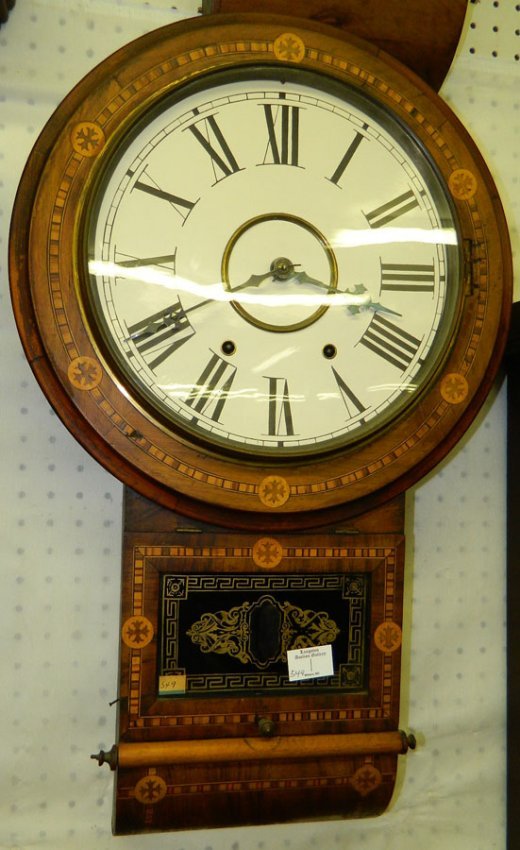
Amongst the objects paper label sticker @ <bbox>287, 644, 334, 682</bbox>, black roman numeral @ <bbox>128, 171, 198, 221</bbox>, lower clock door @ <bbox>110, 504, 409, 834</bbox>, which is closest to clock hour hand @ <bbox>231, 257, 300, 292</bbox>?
black roman numeral @ <bbox>128, 171, 198, 221</bbox>

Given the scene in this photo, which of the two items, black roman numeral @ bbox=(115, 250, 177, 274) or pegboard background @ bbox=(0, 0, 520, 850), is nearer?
black roman numeral @ bbox=(115, 250, 177, 274)

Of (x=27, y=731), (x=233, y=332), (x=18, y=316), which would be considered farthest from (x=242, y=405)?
(x=27, y=731)

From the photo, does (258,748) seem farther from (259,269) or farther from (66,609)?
(259,269)

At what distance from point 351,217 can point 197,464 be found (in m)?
0.38

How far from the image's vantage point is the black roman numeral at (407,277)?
101 centimetres

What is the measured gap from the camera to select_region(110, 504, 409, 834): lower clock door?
95 centimetres

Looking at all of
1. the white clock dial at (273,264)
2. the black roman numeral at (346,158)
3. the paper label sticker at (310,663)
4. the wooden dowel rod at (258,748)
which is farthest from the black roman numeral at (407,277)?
the wooden dowel rod at (258,748)

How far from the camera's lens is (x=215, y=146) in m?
0.96

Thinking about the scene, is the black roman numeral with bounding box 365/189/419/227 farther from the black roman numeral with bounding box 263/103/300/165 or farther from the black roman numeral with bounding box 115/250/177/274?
the black roman numeral with bounding box 115/250/177/274

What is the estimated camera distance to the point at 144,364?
0.92 meters

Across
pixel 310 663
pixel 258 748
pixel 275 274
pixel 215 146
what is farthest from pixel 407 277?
pixel 258 748

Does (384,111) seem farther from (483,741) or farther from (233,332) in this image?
(483,741)

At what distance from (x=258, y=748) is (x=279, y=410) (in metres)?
0.42

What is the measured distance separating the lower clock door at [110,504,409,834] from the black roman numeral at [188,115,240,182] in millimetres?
451
